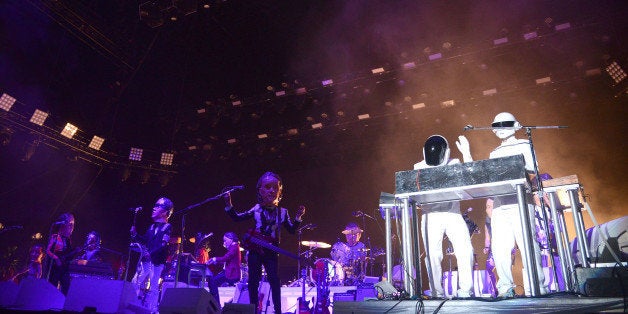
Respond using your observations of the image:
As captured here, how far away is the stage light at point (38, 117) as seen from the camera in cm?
1102

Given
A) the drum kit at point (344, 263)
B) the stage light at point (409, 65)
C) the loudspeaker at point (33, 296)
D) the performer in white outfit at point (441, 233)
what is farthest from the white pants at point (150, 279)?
the stage light at point (409, 65)

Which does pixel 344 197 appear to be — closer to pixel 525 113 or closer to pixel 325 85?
pixel 325 85

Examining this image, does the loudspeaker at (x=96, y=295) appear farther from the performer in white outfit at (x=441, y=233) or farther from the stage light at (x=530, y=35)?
the stage light at (x=530, y=35)

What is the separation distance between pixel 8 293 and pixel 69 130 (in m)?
7.43

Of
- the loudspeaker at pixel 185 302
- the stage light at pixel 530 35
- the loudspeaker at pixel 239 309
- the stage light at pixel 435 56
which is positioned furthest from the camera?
the stage light at pixel 435 56

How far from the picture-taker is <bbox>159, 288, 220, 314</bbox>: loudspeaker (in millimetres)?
4488

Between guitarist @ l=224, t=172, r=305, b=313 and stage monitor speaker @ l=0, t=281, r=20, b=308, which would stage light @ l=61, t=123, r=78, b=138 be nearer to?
stage monitor speaker @ l=0, t=281, r=20, b=308

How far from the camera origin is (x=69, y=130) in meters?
11.8

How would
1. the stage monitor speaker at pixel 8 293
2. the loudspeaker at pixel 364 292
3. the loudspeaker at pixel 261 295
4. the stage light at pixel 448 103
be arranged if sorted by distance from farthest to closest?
the stage light at pixel 448 103 → the loudspeaker at pixel 261 295 → the loudspeaker at pixel 364 292 → the stage monitor speaker at pixel 8 293

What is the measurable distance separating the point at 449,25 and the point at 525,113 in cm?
301

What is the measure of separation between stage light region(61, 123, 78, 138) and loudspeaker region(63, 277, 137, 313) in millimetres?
7956

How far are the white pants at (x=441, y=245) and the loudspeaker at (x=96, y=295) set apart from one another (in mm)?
3841

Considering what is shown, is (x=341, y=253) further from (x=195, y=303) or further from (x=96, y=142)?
(x=96, y=142)

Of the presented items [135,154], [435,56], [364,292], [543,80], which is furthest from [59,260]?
[543,80]
